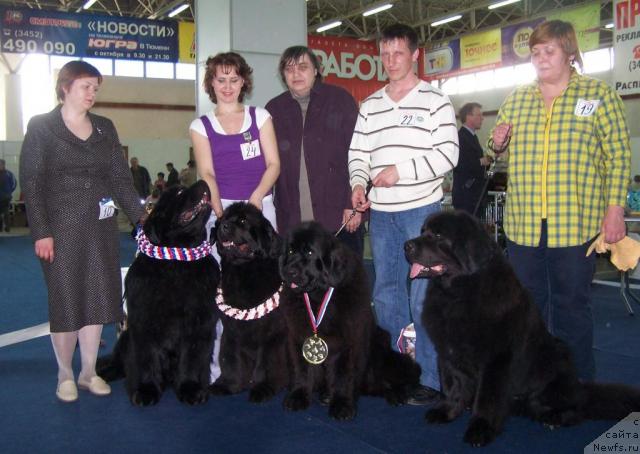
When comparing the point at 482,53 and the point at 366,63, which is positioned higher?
the point at 482,53

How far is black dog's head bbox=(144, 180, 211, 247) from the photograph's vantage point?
343 cm

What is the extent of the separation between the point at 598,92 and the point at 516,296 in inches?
46.4

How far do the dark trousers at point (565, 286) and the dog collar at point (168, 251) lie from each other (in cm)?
179

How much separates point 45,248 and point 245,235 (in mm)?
1133

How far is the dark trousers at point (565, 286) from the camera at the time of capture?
330cm

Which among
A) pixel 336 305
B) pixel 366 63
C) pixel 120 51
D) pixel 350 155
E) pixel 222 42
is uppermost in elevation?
pixel 120 51

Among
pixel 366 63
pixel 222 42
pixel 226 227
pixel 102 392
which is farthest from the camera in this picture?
pixel 366 63

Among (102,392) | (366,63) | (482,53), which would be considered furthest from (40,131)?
(482,53)

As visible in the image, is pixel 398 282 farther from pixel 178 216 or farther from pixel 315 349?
pixel 178 216

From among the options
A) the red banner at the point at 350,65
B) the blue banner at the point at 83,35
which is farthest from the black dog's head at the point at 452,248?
the blue banner at the point at 83,35

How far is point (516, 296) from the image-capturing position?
2957 mm

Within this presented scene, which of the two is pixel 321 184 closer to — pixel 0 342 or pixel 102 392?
pixel 102 392

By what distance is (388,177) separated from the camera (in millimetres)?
3438

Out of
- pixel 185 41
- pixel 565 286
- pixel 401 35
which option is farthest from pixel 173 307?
pixel 185 41
